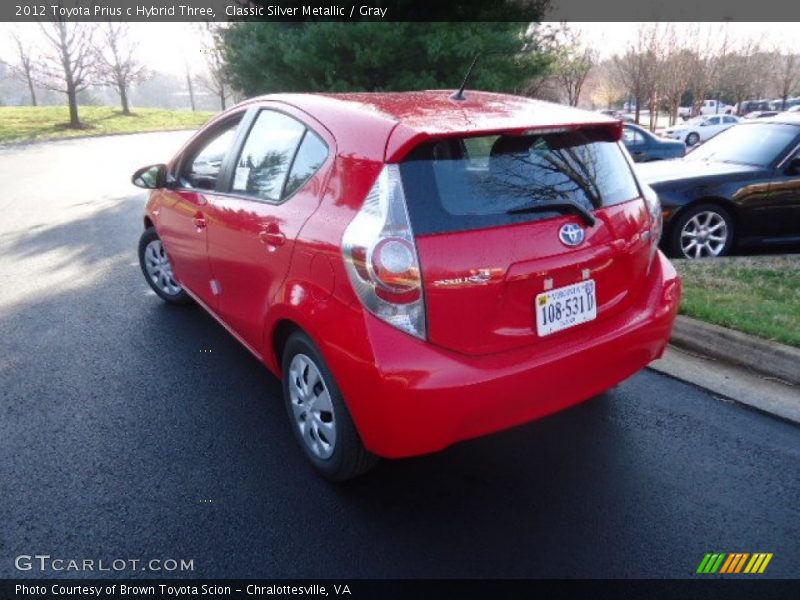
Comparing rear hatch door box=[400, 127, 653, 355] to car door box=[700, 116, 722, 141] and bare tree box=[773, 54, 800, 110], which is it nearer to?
car door box=[700, 116, 722, 141]

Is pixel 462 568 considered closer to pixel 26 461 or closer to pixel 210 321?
pixel 26 461

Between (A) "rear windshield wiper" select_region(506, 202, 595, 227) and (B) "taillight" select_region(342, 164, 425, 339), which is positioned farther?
(A) "rear windshield wiper" select_region(506, 202, 595, 227)

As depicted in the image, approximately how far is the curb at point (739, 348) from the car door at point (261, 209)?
2744 mm

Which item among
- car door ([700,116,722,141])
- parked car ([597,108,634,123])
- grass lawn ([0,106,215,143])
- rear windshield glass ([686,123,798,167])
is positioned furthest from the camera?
grass lawn ([0,106,215,143])

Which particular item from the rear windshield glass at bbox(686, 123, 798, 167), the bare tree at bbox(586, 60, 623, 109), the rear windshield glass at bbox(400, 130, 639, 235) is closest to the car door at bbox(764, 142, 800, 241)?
the rear windshield glass at bbox(686, 123, 798, 167)

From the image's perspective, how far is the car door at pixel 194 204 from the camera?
12.1 feet

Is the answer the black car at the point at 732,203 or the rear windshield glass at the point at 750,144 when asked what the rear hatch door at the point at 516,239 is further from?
the rear windshield glass at the point at 750,144

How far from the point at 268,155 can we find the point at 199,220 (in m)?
0.81

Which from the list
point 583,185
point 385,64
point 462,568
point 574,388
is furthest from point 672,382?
point 385,64

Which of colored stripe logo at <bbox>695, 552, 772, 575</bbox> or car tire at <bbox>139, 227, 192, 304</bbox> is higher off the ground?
car tire at <bbox>139, 227, 192, 304</bbox>

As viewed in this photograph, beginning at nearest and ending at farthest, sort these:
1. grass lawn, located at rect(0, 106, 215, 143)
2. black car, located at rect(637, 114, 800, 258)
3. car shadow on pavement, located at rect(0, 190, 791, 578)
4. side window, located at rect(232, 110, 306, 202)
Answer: car shadow on pavement, located at rect(0, 190, 791, 578), side window, located at rect(232, 110, 306, 202), black car, located at rect(637, 114, 800, 258), grass lawn, located at rect(0, 106, 215, 143)

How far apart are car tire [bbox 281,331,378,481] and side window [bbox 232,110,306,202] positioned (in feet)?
2.60

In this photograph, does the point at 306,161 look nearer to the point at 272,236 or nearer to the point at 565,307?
the point at 272,236

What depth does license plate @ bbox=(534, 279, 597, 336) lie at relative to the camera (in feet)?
7.85
